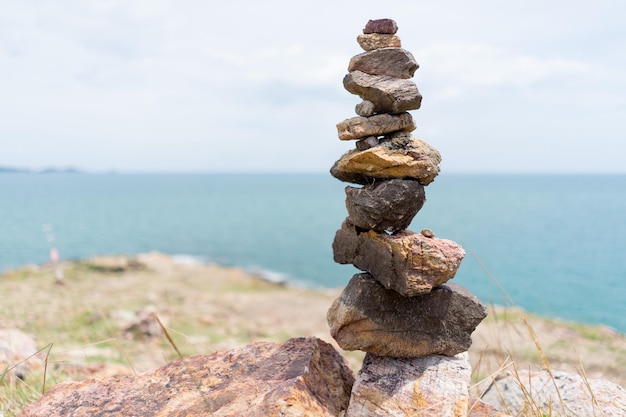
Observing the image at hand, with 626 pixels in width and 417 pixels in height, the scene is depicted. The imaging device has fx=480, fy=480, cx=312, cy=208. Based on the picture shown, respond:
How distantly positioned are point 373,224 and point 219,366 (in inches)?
104

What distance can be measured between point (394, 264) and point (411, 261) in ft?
0.71

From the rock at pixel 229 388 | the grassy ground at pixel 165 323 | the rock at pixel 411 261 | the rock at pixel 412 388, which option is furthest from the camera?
the grassy ground at pixel 165 323

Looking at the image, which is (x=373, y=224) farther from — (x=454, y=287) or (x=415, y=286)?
(x=454, y=287)

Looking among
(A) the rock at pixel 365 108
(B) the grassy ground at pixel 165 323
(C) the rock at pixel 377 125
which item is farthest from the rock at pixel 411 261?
(B) the grassy ground at pixel 165 323

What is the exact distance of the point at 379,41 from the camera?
19.5 ft

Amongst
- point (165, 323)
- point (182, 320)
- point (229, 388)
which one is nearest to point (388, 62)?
point (229, 388)

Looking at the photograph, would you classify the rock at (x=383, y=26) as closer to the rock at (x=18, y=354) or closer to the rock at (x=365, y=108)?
the rock at (x=365, y=108)

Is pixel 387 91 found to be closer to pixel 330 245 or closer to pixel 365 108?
pixel 365 108

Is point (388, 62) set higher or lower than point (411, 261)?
higher

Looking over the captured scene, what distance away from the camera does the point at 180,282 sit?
29.9 metres

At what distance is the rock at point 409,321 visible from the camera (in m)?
5.73

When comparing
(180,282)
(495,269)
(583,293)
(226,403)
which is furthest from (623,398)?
(495,269)

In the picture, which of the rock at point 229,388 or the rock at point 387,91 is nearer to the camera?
the rock at point 229,388

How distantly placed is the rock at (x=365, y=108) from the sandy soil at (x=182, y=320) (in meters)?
5.47
